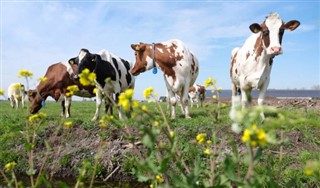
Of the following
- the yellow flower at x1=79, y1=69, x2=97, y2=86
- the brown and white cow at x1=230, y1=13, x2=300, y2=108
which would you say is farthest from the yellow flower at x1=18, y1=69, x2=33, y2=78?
the brown and white cow at x1=230, y1=13, x2=300, y2=108

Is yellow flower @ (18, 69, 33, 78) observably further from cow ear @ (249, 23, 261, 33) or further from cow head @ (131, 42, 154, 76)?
cow head @ (131, 42, 154, 76)

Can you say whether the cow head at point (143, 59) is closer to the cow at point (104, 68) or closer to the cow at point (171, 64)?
the cow at point (171, 64)

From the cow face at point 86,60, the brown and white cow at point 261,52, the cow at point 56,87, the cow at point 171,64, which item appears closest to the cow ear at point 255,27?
the brown and white cow at point 261,52

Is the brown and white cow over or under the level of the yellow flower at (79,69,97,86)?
over

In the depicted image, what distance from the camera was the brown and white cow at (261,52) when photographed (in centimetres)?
646

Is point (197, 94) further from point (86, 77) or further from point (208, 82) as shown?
point (86, 77)

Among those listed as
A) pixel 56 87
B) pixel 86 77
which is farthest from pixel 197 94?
pixel 86 77

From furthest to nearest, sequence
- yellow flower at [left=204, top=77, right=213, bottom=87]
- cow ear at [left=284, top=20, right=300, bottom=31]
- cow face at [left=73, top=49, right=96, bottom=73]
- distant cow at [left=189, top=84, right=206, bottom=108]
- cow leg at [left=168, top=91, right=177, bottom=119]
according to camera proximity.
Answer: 1. distant cow at [left=189, top=84, right=206, bottom=108]
2. cow face at [left=73, top=49, right=96, bottom=73]
3. cow leg at [left=168, top=91, right=177, bottom=119]
4. cow ear at [left=284, top=20, right=300, bottom=31]
5. yellow flower at [left=204, top=77, right=213, bottom=87]

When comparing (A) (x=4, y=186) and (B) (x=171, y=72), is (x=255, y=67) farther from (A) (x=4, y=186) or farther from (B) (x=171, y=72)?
(A) (x=4, y=186)

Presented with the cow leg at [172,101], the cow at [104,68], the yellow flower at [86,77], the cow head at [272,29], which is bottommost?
the cow leg at [172,101]

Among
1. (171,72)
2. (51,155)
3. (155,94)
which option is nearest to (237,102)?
(155,94)

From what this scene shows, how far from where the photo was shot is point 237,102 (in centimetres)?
122

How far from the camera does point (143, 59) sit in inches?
346

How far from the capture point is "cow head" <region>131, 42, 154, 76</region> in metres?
8.74
